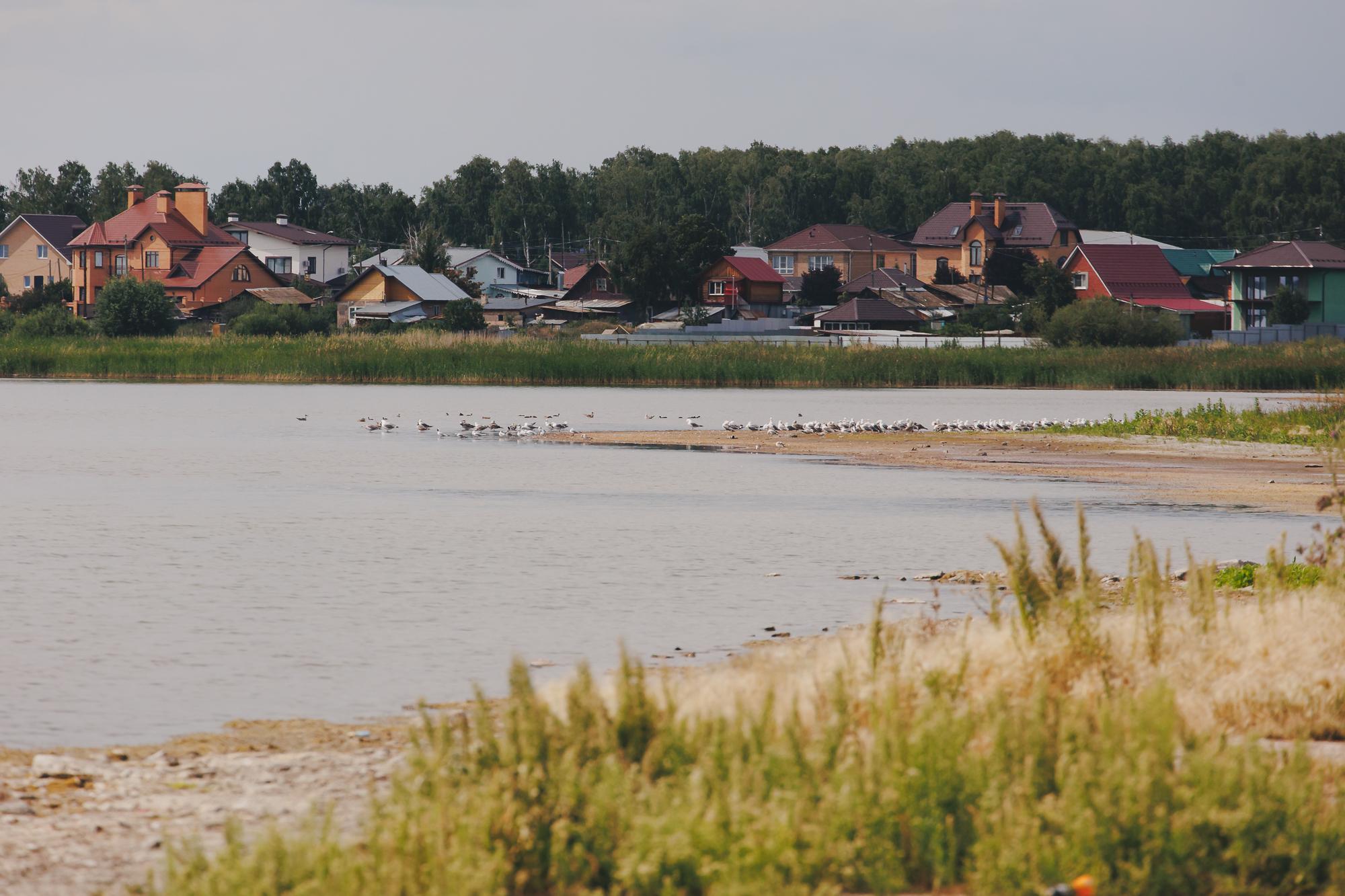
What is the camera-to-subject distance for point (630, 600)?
15.4 meters

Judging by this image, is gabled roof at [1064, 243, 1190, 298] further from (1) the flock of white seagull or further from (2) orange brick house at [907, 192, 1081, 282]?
(1) the flock of white seagull

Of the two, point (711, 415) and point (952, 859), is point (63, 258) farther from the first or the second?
point (952, 859)

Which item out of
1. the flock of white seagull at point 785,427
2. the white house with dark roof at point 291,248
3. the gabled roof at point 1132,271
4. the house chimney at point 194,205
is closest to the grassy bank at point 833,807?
the flock of white seagull at point 785,427

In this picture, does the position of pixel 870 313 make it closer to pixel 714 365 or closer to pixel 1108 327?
pixel 1108 327

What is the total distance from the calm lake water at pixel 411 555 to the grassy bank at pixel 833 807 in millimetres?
3349

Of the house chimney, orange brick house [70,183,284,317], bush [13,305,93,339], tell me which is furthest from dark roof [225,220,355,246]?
bush [13,305,93,339]

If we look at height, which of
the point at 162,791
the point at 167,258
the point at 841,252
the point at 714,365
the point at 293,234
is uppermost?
the point at 293,234

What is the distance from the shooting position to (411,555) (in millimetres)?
18625

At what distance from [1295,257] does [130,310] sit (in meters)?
A: 67.9

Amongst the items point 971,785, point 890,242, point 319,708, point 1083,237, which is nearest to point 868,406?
Result: point 319,708

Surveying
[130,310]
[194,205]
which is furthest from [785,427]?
[194,205]

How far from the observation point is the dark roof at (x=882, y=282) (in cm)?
11738

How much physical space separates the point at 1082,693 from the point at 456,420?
3786cm

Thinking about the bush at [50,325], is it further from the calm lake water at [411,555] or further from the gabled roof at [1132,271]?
the gabled roof at [1132,271]
